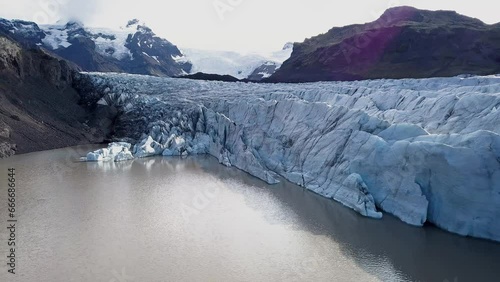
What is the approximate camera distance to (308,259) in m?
8.76

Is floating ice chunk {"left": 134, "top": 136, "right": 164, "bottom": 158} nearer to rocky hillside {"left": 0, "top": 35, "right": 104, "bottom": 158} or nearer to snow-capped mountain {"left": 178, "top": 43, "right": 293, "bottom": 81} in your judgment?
rocky hillside {"left": 0, "top": 35, "right": 104, "bottom": 158}

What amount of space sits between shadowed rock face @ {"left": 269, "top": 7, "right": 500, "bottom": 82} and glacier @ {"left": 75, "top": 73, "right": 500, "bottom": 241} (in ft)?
71.4

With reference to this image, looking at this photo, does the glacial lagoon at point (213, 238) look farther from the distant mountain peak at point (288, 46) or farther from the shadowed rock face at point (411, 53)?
the distant mountain peak at point (288, 46)

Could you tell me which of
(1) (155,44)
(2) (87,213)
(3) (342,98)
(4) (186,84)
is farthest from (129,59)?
(2) (87,213)

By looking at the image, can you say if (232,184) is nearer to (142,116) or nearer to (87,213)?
(87,213)

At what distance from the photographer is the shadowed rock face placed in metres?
41.8

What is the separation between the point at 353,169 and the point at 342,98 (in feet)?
21.2

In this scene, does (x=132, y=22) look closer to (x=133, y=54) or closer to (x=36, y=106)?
Result: (x=133, y=54)

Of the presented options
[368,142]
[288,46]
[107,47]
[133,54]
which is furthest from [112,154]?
[288,46]

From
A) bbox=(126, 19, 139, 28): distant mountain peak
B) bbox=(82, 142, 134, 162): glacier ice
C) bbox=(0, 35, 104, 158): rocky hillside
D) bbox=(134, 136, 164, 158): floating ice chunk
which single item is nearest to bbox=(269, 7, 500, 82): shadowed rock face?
bbox=(0, 35, 104, 158): rocky hillside

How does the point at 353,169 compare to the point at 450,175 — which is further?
the point at 353,169

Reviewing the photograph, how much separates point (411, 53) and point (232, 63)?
34.9m

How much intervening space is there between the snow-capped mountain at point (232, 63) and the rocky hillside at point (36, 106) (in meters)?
43.3

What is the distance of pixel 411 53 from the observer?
45750 mm
